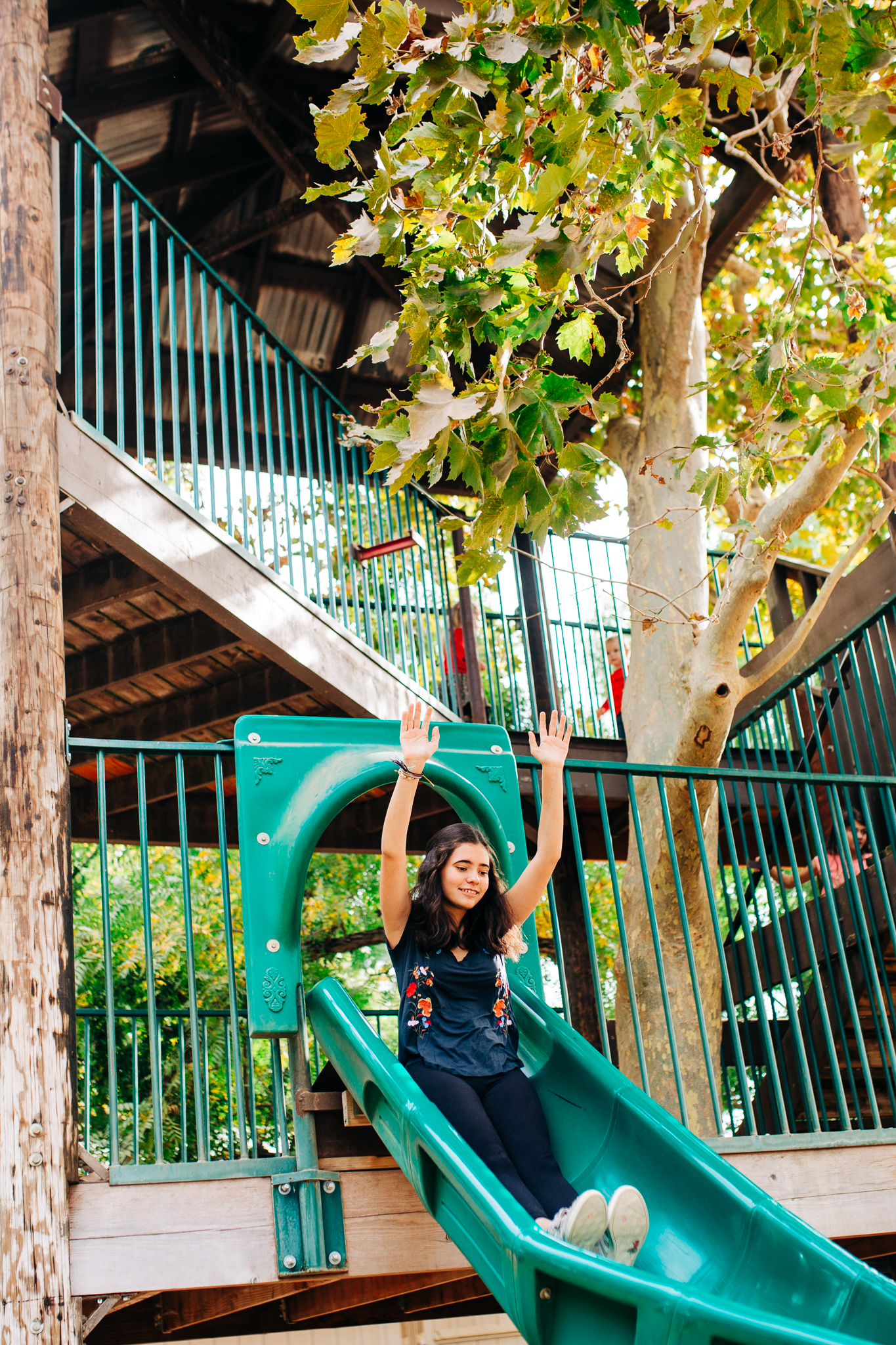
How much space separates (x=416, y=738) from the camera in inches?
142

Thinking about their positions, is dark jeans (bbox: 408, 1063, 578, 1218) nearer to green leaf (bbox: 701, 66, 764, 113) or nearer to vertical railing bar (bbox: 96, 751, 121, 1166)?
vertical railing bar (bbox: 96, 751, 121, 1166)

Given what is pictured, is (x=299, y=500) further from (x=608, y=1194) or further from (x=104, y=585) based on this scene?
(x=608, y=1194)

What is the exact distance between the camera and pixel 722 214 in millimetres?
8406

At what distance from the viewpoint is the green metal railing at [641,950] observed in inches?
153

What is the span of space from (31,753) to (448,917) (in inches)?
56.5

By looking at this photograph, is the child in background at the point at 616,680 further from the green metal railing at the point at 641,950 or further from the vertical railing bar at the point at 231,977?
the vertical railing bar at the point at 231,977

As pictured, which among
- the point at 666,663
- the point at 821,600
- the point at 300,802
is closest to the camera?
the point at 300,802

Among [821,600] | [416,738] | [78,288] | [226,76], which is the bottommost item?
[416,738]

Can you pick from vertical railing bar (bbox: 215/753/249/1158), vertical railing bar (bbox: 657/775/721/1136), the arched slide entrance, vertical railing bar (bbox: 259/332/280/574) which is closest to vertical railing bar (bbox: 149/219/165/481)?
vertical railing bar (bbox: 259/332/280/574)

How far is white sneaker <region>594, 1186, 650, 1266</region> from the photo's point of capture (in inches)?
112

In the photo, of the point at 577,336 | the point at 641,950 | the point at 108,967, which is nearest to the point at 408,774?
the point at 108,967

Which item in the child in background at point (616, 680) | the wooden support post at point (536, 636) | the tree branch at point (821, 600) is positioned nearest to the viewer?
the tree branch at point (821, 600)

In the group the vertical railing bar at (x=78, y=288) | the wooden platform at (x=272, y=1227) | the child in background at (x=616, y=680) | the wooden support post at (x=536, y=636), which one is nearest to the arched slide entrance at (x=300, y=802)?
the wooden platform at (x=272, y=1227)

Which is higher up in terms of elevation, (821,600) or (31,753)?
(821,600)
